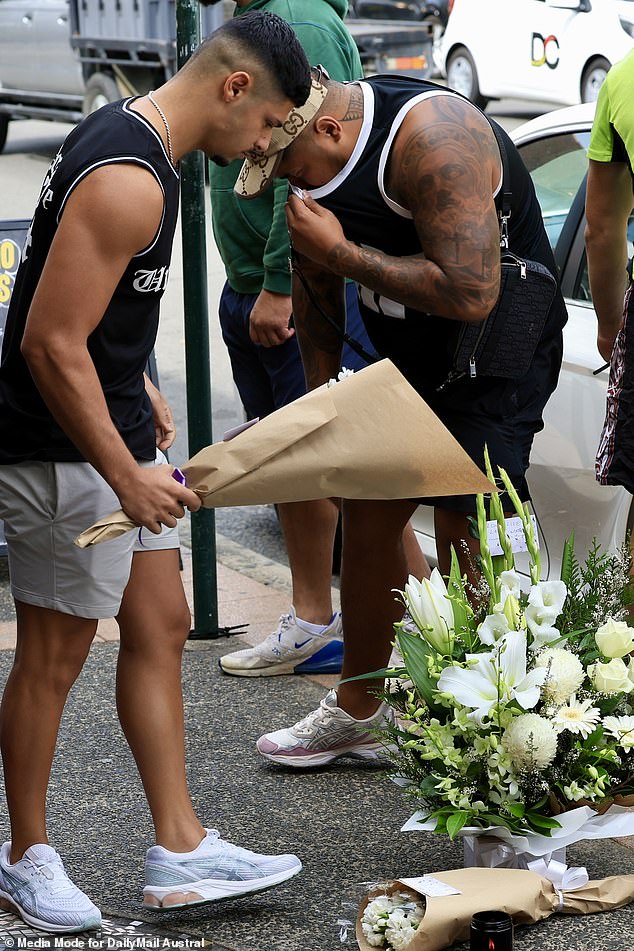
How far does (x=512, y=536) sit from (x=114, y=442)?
94 centimetres

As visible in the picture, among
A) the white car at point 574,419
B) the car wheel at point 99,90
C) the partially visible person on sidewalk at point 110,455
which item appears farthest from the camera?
the car wheel at point 99,90

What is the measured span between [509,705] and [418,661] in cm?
23

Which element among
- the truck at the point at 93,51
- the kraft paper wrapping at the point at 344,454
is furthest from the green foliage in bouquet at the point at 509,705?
the truck at the point at 93,51

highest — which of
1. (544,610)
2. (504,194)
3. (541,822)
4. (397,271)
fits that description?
(504,194)

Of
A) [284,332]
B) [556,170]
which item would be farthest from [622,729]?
[556,170]

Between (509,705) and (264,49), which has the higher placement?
(264,49)

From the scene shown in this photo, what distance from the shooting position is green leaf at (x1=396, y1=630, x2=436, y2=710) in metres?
2.83

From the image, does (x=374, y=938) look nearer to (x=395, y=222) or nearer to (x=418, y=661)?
(x=418, y=661)

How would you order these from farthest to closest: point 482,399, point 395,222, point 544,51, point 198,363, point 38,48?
point 38,48
point 544,51
point 198,363
point 482,399
point 395,222

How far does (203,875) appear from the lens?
2848 mm

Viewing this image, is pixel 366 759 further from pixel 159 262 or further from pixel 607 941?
pixel 159 262

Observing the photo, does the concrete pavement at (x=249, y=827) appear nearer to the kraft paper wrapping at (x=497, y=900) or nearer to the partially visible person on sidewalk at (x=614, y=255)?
the kraft paper wrapping at (x=497, y=900)

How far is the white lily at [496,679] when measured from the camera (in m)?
2.71

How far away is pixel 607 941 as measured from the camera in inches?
109
